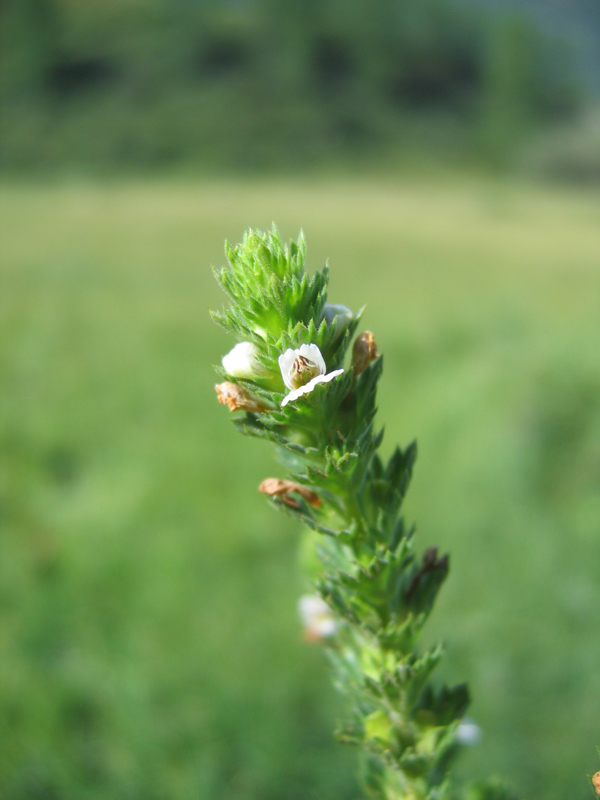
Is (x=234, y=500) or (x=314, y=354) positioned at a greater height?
(x=234, y=500)

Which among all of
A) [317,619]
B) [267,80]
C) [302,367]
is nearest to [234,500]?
[317,619]

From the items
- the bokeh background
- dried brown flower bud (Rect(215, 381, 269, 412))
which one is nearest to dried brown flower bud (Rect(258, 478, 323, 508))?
dried brown flower bud (Rect(215, 381, 269, 412))

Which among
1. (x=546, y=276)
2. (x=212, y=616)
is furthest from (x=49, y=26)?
(x=212, y=616)

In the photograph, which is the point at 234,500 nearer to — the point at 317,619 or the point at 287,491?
the point at 317,619

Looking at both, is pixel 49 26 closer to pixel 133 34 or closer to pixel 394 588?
pixel 133 34

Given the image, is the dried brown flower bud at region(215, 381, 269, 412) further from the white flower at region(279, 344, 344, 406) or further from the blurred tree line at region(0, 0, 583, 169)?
the blurred tree line at region(0, 0, 583, 169)

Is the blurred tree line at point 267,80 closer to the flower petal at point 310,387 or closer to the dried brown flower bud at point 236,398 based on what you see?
the dried brown flower bud at point 236,398

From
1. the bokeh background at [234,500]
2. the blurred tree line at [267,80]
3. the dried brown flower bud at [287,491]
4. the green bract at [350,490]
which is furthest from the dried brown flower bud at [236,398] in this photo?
the blurred tree line at [267,80]
